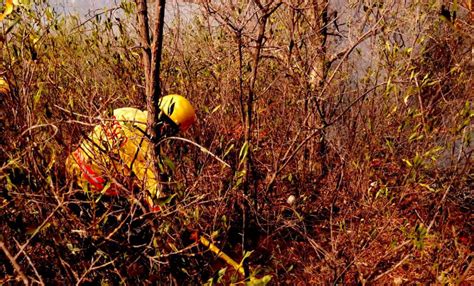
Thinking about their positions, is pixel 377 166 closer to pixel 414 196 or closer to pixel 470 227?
pixel 414 196

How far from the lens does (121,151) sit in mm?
1986

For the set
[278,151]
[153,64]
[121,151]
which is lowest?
[278,151]

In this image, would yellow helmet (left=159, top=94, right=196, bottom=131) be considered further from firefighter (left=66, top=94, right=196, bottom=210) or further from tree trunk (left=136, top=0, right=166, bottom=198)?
tree trunk (left=136, top=0, right=166, bottom=198)

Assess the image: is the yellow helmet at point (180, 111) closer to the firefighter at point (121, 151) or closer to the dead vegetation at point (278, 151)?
the firefighter at point (121, 151)

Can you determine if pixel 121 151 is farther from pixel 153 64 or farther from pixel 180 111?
pixel 180 111

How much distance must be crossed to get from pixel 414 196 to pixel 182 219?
184cm

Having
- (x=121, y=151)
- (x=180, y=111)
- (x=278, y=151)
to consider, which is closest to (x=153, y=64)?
(x=121, y=151)

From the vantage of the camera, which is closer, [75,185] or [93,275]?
[93,275]

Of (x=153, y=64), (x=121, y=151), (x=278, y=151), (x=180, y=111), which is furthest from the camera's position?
(x=278, y=151)

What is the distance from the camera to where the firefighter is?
165 centimetres

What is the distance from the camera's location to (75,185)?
8.04ft

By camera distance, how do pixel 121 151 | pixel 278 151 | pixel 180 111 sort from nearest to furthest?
pixel 121 151 → pixel 180 111 → pixel 278 151

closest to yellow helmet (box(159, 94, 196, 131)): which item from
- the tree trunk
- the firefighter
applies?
the firefighter

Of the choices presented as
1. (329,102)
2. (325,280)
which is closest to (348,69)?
(329,102)
